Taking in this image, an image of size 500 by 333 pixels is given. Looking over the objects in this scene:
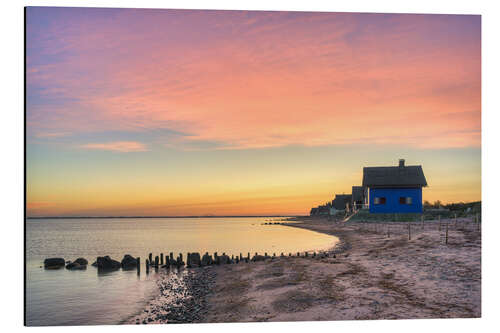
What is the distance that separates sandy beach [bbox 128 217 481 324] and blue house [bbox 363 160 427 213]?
49.1ft

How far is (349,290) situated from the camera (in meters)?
11.4

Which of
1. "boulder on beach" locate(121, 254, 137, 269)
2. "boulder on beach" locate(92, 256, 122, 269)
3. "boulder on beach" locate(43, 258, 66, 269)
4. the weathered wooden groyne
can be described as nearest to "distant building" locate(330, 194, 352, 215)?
the weathered wooden groyne

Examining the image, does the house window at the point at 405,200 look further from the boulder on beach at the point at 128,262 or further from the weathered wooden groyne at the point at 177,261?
the boulder on beach at the point at 128,262

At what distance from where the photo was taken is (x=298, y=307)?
10.6m

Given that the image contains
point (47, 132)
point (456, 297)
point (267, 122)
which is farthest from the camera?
point (267, 122)

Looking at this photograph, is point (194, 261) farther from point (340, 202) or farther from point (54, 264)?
point (340, 202)

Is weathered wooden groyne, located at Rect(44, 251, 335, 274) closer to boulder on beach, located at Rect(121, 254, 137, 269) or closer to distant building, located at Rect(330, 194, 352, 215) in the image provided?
boulder on beach, located at Rect(121, 254, 137, 269)

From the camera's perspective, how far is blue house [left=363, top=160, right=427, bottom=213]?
33.1m

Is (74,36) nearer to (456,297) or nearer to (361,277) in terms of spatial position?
(361,277)

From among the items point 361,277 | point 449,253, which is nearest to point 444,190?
point 449,253

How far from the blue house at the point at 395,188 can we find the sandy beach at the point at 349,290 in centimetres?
1495

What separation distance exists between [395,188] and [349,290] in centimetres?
2473

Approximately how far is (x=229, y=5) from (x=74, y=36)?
4823 mm

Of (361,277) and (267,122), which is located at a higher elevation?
(267,122)
